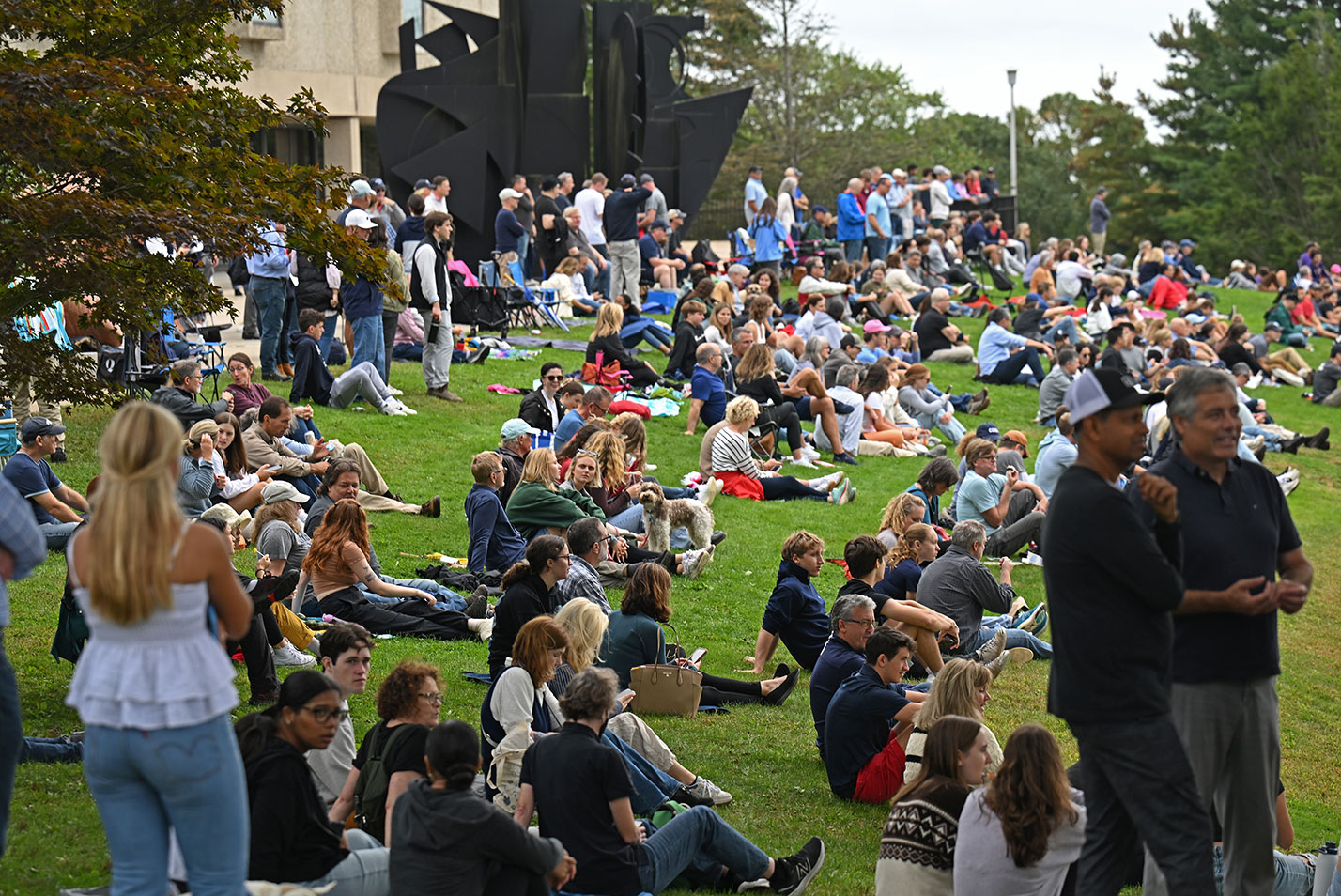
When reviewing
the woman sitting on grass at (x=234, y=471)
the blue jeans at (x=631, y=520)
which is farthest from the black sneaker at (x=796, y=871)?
the woman sitting on grass at (x=234, y=471)

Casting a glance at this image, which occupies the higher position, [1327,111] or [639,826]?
[1327,111]

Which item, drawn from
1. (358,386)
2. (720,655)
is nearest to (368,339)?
(358,386)

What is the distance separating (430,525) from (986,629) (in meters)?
5.39

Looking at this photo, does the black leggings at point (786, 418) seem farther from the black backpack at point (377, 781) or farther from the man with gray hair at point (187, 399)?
the black backpack at point (377, 781)

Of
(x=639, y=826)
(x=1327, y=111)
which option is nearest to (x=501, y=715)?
(x=639, y=826)

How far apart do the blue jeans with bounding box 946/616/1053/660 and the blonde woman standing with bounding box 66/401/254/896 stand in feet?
24.2

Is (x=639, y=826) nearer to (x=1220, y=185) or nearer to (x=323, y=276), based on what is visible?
(x=323, y=276)

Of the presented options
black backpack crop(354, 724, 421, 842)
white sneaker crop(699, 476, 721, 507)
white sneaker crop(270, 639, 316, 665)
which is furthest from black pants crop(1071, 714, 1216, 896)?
white sneaker crop(699, 476, 721, 507)

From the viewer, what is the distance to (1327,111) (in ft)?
189

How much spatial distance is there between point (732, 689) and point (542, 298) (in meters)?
15.8

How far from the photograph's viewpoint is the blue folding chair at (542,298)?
80.5 ft

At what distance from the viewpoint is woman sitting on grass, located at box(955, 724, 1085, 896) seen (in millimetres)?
5859

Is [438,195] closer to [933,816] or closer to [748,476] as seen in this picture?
[748,476]

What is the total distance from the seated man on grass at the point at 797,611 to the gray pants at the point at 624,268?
15.9m
